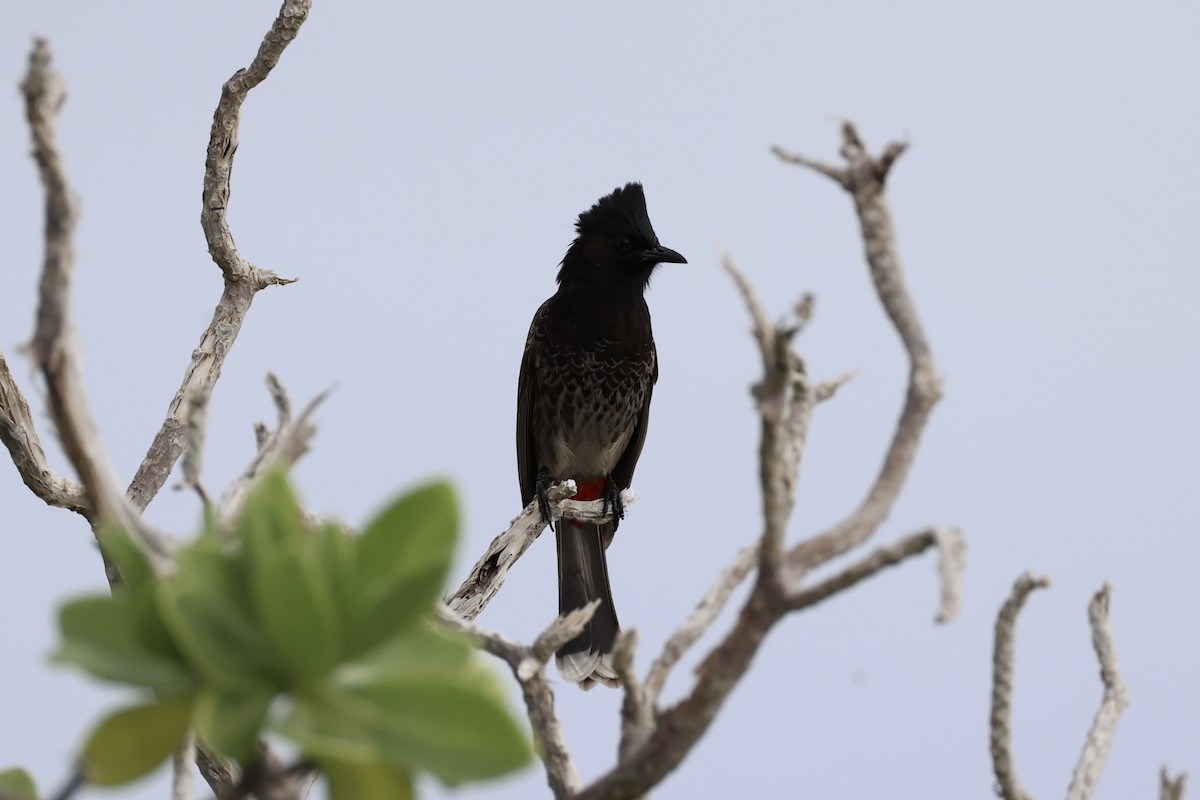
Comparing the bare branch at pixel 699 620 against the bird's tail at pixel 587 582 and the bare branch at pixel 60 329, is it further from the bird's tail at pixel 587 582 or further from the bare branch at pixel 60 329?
the bird's tail at pixel 587 582

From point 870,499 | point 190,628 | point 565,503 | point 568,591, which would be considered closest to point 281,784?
point 190,628

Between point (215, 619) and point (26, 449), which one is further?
point (26, 449)

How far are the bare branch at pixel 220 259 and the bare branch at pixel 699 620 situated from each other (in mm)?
2128

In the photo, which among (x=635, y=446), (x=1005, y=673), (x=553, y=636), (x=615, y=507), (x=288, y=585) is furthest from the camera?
(x=635, y=446)

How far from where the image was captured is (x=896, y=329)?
1.16m

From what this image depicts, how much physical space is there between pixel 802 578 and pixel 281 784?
45cm

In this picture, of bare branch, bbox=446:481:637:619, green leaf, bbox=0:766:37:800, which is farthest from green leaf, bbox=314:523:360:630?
bare branch, bbox=446:481:637:619

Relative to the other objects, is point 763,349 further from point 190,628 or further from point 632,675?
point 190,628

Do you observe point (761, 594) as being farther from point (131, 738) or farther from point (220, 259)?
point (220, 259)

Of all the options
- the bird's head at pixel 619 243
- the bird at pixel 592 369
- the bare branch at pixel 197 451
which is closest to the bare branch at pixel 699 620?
the bare branch at pixel 197 451

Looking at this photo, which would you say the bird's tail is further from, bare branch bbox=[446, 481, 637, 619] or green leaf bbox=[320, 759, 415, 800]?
green leaf bbox=[320, 759, 415, 800]

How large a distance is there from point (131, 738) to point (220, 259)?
2806 mm

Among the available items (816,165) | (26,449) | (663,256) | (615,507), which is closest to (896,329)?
(816,165)

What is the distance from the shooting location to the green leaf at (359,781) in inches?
30.8
